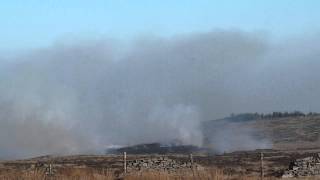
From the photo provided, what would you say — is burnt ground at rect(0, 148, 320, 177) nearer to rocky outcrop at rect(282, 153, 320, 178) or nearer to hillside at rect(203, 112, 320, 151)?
rocky outcrop at rect(282, 153, 320, 178)

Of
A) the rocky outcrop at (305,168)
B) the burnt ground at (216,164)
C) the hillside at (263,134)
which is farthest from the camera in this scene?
the hillside at (263,134)

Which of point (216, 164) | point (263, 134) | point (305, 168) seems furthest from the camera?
point (263, 134)

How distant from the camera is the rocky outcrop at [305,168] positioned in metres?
44.4

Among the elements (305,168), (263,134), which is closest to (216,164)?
(305,168)

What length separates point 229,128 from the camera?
471ft

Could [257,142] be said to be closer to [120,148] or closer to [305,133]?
[305,133]

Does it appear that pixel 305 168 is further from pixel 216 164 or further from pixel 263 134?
pixel 263 134

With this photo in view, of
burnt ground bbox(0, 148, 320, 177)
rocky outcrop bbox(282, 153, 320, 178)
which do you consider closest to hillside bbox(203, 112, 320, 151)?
burnt ground bbox(0, 148, 320, 177)

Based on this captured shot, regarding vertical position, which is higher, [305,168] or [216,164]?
[216,164]

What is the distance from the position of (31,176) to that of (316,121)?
118112mm

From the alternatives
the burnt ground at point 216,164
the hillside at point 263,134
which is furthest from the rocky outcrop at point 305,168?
the hillside at point 263,134

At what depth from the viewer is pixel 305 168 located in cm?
4606

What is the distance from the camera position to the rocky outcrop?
44.4m

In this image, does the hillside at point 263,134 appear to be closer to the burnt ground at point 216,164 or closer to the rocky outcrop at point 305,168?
the burnt ground at point 216,164
